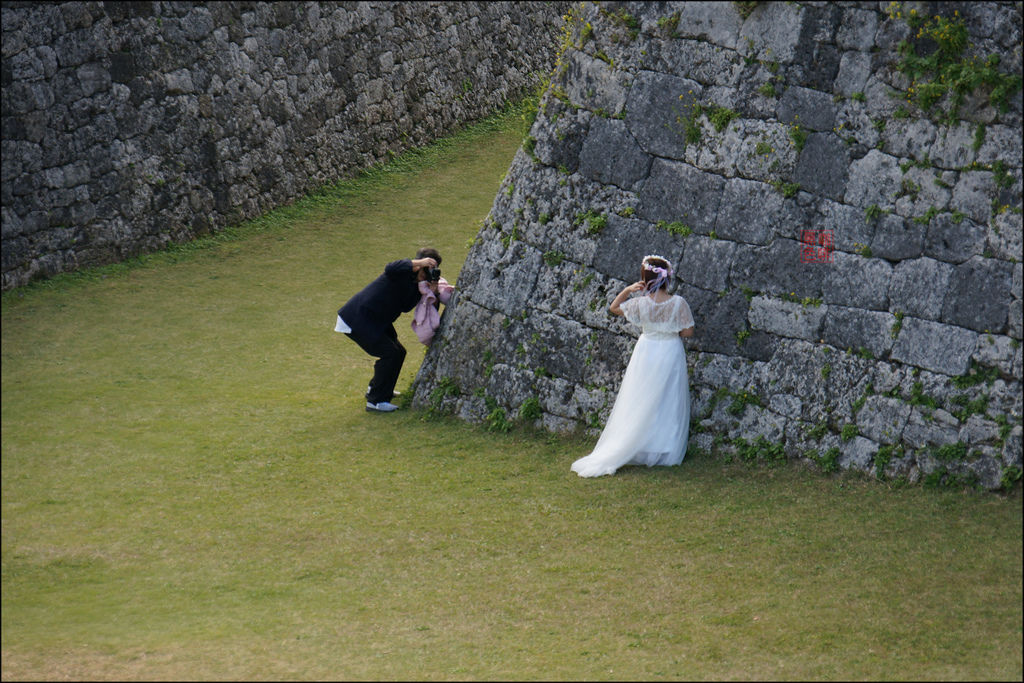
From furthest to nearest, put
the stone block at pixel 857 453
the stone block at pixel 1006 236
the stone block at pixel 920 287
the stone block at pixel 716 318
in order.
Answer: the stone block at pixel 716 318, the stone block at pixel 857 453, the stone block at pixel 920 287, the stone block at pixel 1006 236

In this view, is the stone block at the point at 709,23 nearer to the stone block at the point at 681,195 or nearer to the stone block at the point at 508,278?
the stone block at the point at 681,195

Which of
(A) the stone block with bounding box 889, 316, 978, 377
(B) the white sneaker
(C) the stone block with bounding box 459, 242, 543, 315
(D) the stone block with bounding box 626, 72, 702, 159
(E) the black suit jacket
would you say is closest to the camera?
(A) the stone block with bounding box 889, 316, 978, 377

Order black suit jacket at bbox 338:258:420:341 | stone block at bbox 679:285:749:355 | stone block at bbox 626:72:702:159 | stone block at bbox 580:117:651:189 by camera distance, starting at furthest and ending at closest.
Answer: black suit jacket at bbox 338:258:420:341, stone block at bbox 580:117:651:189, stone block at bbox 626:72:702:159, stone block at bbox 679:285:749:355

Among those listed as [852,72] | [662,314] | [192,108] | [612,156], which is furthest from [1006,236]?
[192,108]

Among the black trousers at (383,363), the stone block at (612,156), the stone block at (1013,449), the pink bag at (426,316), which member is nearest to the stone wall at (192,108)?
the black trousers at (383,363)

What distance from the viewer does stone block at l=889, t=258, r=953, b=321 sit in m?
6.48

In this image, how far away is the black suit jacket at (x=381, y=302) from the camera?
823 cm

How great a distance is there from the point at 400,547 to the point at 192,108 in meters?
6.80

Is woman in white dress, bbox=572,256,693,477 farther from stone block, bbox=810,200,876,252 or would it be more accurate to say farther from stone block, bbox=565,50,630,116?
stone block, bbox=565,50,630,116

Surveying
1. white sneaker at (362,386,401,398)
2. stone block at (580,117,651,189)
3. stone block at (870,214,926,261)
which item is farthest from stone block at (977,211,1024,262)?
white sneaker at (362,386,401,398)

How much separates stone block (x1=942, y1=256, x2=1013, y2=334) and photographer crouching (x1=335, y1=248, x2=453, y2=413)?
3.78 m

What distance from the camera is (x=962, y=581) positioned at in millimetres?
5438

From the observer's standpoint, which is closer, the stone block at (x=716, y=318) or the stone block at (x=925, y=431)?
the stone block at (x=925, y=431)

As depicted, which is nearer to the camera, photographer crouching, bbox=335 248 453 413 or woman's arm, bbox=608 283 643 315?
woman's arm, bbox=608 283 643 315
